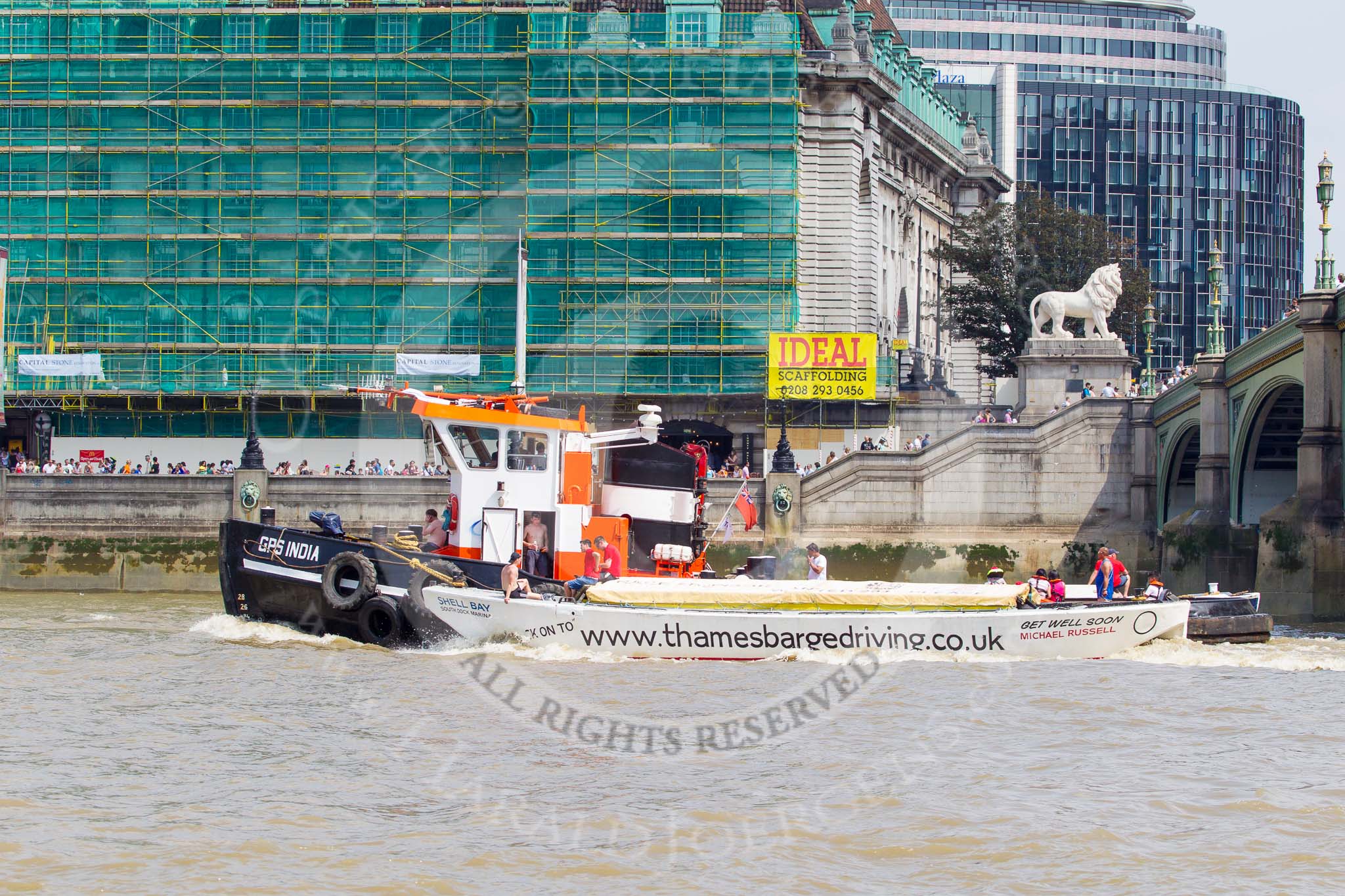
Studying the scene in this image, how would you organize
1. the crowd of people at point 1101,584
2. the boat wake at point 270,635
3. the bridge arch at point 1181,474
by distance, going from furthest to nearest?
the bridge arch at point 1181,474 → the boat wake at point 270,635 → the crowd of people at point 1101,584

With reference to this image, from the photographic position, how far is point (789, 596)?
98.2 ft

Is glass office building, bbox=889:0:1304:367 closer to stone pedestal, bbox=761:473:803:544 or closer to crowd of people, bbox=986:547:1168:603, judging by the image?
stone pedestal, bbox=761:473:803:544

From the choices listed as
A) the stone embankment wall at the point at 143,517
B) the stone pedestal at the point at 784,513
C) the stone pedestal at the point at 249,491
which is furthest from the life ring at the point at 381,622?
the stone pedestal at the point at 784,513

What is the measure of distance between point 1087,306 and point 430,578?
3564 centimetres

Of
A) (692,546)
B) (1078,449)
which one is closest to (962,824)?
(692,546)

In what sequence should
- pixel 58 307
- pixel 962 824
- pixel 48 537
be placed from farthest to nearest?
pixel 58 307, pixel 48 537, pixel 962 824

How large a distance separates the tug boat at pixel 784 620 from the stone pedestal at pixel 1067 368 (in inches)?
1210

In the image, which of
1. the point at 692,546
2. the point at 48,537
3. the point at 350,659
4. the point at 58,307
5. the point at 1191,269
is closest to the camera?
the point at 350,659

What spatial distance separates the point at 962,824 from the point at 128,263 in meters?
48.9

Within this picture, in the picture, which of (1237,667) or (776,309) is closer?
(1237,667)

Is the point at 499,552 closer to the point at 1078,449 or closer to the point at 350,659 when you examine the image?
the point at 350,659

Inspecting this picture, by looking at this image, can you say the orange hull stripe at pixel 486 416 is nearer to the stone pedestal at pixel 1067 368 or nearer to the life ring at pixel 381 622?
the life ring at pixel 381 622

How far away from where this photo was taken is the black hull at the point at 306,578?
3077 centimetres

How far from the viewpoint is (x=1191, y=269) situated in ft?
427
